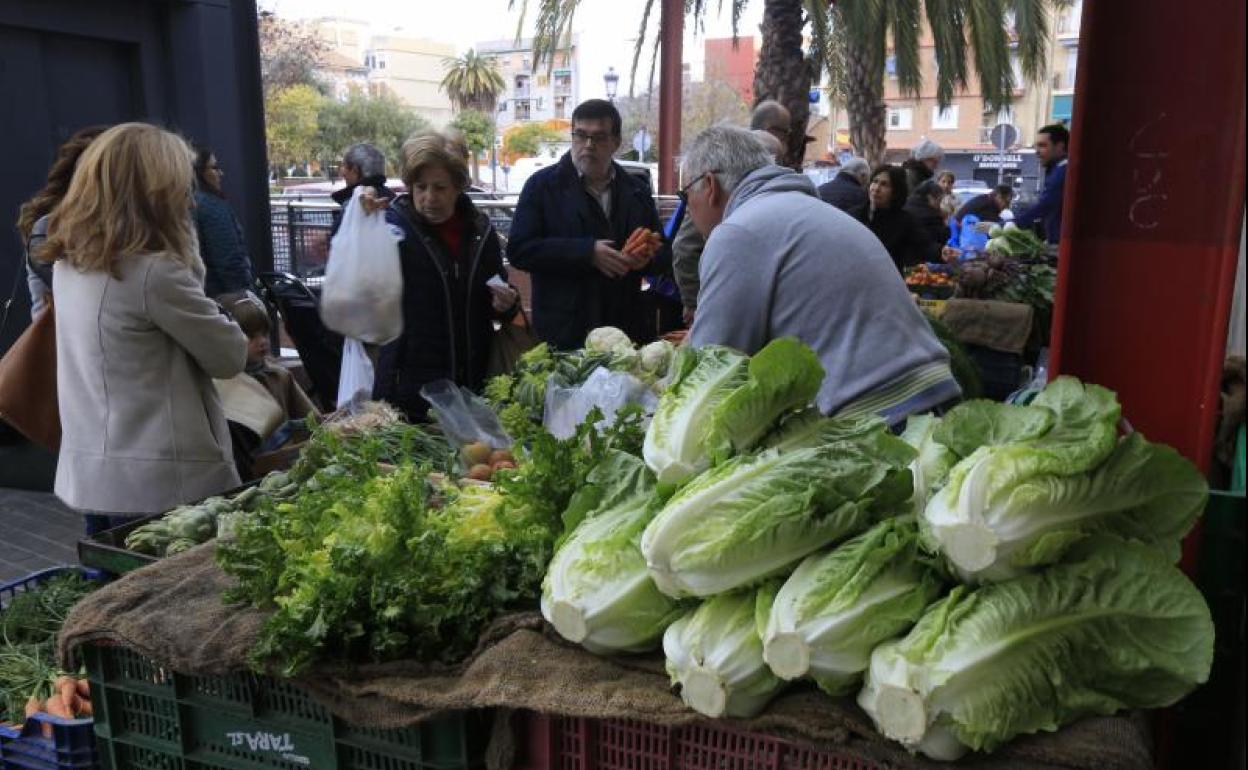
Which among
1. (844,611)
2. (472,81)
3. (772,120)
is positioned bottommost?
(844,611)

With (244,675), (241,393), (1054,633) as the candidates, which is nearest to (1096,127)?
(1054,633)

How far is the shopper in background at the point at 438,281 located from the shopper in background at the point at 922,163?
6244 mm

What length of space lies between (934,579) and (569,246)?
353 cm

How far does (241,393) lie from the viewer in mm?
4711

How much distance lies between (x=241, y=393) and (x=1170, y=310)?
389cm

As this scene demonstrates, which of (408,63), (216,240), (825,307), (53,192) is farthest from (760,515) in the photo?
(408,63)

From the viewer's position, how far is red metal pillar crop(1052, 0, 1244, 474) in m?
2.09

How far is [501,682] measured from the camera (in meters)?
1.86

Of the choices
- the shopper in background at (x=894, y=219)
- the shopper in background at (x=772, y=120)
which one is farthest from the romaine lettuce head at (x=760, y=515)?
the shopper in background at (x=894, y=219)

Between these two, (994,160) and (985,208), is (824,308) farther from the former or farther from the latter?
(994,160)

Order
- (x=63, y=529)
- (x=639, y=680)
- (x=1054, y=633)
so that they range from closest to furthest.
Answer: (x=1054, y=633), (x=639, y=680), (x=63, y=529)

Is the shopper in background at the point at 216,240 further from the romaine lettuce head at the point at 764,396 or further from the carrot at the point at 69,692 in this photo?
the romaine lettuce head at the point at 764,396

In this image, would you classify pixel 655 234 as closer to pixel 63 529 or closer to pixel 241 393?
pixel 241 393

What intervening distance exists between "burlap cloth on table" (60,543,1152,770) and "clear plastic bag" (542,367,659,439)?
142 centimetres
